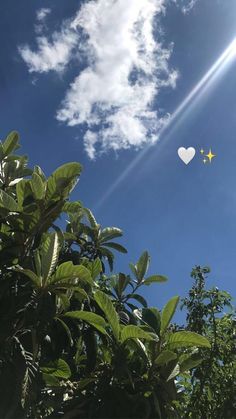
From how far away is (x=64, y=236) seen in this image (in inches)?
225

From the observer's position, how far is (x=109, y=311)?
4.90m

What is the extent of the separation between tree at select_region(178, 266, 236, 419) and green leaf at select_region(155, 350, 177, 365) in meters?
2.22

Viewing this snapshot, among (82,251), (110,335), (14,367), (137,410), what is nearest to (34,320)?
(14,367)

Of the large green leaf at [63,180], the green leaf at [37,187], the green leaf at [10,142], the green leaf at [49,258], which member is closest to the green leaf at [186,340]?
the green leaf at [49,258]

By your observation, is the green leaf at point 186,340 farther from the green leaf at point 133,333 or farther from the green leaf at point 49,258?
the green leaf at point 49,258

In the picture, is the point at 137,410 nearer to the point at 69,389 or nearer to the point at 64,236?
the point at 69,389

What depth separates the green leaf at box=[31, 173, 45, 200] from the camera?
5.00m

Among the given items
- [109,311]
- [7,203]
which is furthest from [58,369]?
[7,203]

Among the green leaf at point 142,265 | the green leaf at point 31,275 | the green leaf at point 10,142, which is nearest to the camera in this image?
the green leaf at point 31,275

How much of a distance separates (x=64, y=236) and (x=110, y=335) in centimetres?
122

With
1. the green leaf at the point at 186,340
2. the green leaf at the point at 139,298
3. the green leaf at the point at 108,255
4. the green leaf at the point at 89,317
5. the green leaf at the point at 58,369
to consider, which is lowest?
the green leaf at the point at 58,369

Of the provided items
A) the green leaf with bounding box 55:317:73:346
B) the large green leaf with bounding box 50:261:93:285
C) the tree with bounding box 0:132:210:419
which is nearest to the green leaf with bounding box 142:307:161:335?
the tree with bounding box 0:132:210:419

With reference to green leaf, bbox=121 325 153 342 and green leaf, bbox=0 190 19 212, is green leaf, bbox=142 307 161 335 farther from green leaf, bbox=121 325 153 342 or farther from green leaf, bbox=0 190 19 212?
green leaf, bbox=0 190 19 212

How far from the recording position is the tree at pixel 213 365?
7.17 metres
